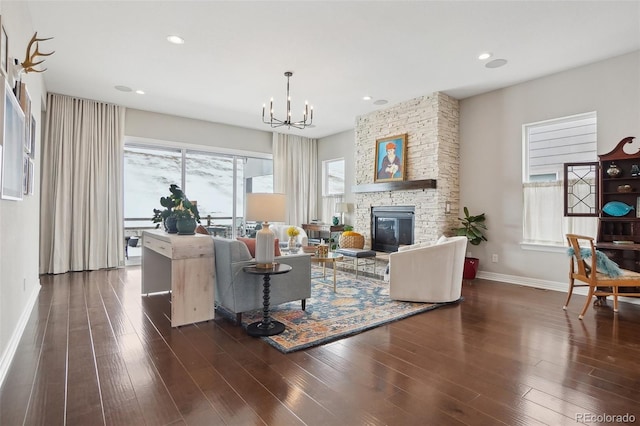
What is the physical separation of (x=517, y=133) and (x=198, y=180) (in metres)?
6.11

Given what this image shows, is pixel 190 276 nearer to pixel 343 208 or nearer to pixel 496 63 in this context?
pixel 496 63

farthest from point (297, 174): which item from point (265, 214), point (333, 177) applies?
point (265, 214)

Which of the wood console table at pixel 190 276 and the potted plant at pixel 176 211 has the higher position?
the potted plant at pixel 176 211

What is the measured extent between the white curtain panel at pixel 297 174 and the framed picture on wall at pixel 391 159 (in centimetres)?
249

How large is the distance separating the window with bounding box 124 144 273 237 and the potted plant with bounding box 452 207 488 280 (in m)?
4.36

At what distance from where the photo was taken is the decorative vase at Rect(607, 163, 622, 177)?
3.93 metres

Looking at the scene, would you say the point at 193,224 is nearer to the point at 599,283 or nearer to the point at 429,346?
the point at 429,346

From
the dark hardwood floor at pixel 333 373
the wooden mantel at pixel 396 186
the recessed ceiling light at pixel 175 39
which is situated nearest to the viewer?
the dark hardwood floor at pixel 333 373

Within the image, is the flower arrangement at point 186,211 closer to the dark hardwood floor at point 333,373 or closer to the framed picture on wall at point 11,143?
the dark hardwood floor at point 333,373

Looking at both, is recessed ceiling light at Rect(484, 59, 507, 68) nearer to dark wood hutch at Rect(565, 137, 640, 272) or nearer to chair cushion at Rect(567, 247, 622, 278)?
dark wood hutch at Rect(565, 137, 640, 272)

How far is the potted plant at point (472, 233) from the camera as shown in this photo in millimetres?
5266

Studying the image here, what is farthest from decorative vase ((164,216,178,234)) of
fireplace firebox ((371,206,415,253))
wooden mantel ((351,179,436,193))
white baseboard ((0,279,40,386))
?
fireplace firebox ((371,206,415,253))

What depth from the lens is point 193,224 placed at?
3396 millimetres

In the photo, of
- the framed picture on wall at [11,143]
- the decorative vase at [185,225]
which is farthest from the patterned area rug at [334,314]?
the framed picture on wall at [11,143]
